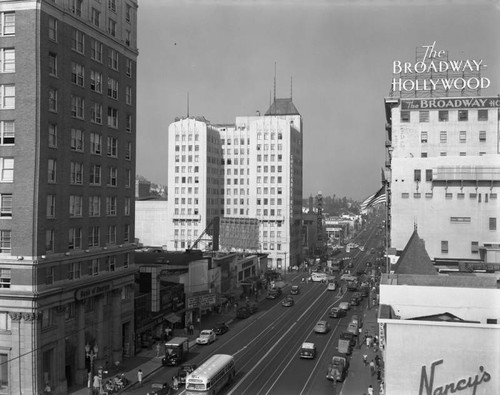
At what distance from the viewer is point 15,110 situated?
33.9m

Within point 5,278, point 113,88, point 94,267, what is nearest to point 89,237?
point 94,267

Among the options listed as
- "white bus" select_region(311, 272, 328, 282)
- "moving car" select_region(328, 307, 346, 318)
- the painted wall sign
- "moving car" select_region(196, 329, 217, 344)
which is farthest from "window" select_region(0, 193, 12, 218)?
"white bus" select_region(311, 272, 328, 282)

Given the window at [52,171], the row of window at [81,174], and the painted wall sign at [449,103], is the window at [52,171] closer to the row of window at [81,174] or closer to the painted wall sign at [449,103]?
the row of window at [81,174]

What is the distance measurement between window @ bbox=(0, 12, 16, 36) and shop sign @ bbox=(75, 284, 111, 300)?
16598mm

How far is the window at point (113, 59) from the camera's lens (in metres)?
42.8

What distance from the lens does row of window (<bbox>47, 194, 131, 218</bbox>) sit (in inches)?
1339

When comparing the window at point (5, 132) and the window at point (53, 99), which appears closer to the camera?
the window at point (5, 132)

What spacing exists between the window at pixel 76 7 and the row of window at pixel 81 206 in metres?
12.3

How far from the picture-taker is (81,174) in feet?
128

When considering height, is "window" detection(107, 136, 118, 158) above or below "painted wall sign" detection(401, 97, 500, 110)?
below

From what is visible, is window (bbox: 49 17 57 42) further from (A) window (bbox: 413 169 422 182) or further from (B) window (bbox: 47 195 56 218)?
(A) window (bbox: 413 169 422 182)

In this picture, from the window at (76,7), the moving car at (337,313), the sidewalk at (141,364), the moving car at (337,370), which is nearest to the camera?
the moving car at (337,370)

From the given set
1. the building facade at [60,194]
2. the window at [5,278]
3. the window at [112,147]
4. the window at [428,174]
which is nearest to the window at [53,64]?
the building facade at [60,194]

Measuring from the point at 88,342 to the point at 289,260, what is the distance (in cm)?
8502
